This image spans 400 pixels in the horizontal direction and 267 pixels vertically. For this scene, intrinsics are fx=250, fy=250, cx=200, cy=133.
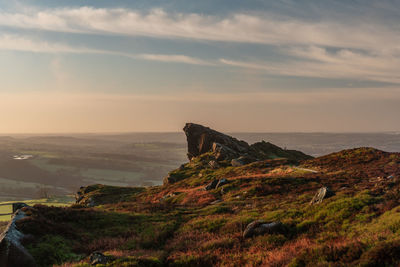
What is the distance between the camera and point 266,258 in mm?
11086

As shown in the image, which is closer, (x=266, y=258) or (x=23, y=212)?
(x=266, y=258)

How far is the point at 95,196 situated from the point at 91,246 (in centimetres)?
4618

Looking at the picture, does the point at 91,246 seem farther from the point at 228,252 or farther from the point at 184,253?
the point at 228,252

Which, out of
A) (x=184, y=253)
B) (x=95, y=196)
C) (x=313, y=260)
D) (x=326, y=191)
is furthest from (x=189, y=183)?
(x=313, y=260)

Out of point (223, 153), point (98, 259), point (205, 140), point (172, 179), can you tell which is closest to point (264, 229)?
point (98, 259)

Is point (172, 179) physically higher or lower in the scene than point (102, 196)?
higher

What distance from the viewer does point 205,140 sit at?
82500mm

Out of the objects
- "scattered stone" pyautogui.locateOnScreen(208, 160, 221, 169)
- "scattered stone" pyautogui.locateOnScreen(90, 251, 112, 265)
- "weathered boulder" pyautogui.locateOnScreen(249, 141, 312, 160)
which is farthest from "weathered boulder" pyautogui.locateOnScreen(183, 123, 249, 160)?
"scattered stone" pyautogui.locateOnScreen(90, 251, 112, 265)

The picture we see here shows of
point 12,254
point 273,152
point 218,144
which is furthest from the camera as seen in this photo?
point 273,152

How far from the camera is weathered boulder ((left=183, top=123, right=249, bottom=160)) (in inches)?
3120

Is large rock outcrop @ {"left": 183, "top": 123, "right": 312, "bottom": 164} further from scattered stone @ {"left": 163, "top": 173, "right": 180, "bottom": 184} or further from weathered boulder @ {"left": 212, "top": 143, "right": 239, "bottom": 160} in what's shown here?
scattered stone @ {"left": 163, "top": 173, "right": 180, "bottom": 184}

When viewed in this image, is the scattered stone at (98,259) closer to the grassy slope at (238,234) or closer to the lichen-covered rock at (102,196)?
the grassy slope at (238,234)

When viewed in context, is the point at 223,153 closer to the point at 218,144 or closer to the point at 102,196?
the point at 218,144

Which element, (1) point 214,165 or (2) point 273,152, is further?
(2) point 273,152
